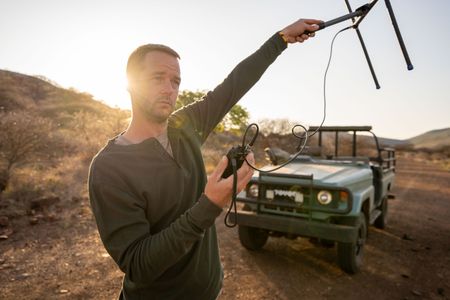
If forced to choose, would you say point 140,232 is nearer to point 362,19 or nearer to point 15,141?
point 362,19

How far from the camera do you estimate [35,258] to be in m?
4.78

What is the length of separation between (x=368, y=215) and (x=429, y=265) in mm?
1152

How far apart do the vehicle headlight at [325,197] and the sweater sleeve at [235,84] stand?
261cm

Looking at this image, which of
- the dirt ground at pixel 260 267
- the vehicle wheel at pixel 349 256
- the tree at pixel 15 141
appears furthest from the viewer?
the tree at pixel 15 141

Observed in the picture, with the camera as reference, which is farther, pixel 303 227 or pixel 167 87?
pixel 303 227

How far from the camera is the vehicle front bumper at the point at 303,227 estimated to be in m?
3.93

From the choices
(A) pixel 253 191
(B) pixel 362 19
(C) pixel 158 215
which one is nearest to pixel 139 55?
(C) pixel 158 215

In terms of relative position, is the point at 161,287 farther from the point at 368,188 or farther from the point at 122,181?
the point at 368,188

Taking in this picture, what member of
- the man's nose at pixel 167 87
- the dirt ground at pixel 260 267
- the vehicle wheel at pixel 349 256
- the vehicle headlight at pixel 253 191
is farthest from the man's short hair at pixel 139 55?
the vehicle wheel at pixel 349 256

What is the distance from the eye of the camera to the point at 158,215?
1.49 meters

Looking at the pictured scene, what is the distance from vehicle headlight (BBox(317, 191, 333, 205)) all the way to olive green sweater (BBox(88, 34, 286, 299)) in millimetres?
2720

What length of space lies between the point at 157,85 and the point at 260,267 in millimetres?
3772

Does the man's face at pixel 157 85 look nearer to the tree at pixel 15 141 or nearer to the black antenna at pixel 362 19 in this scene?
the black antenna at pixel 362 19

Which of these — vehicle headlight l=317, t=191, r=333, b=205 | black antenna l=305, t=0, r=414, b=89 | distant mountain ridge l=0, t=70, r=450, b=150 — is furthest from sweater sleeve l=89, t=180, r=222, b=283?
distant mountain ridge l=0, t=70, r=450, b=150
